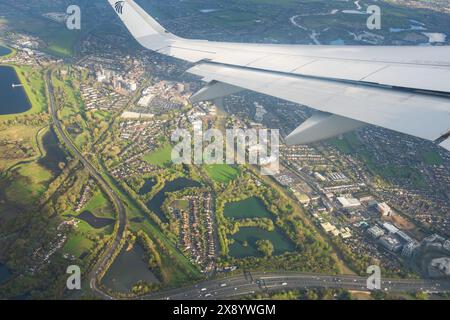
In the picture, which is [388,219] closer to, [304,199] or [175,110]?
[304,199]

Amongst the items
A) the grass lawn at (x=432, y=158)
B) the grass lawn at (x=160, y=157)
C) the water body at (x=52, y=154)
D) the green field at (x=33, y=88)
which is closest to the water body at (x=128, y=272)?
the grass lawn at (x=160, y=157)

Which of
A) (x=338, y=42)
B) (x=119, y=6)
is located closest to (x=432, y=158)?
(x=119, y=6)

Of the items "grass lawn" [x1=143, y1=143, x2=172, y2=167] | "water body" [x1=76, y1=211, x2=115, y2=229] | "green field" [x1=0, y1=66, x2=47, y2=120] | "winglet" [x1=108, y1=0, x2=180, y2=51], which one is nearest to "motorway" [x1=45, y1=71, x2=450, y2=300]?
"water body" [x1=76, y1=211, x2=115, y2=229]

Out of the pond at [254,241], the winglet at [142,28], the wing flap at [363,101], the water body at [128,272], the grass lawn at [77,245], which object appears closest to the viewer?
the wing flap at [363,101]

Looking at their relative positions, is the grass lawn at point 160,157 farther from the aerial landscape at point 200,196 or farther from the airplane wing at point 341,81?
the airplane wing at point 341,81

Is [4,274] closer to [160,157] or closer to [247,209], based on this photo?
[160,157]

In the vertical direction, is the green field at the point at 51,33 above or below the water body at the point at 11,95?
above

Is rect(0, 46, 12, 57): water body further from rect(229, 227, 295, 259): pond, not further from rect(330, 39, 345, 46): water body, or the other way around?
rect(330, 39, 345, 46): water body

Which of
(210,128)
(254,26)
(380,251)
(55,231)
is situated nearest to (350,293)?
(380,251)
